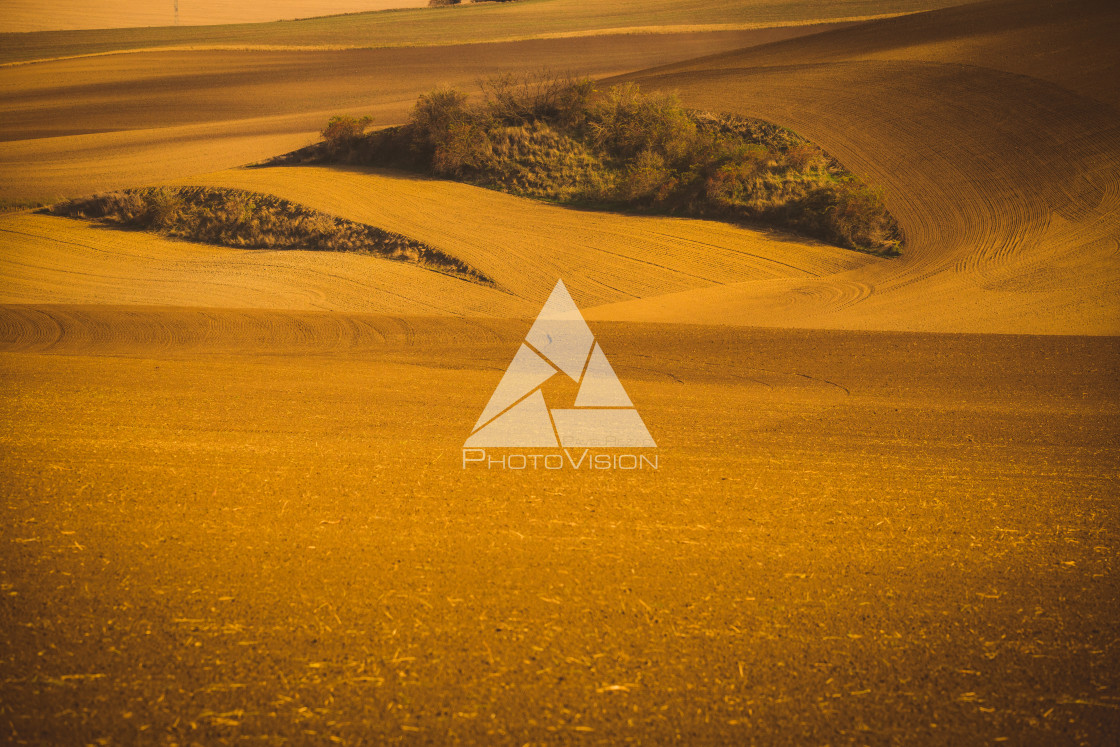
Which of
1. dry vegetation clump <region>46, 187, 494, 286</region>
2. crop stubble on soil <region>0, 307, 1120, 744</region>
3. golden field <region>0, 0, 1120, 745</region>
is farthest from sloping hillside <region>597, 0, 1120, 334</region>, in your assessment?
dry vegetation clump <region>46, 187, 494, 286</region>

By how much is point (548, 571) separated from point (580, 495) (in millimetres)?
1289

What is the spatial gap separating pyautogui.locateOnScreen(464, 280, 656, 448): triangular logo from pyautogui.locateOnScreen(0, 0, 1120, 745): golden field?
1.11 feet

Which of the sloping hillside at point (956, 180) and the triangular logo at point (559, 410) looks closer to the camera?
the triangular logo at point (559, 410)

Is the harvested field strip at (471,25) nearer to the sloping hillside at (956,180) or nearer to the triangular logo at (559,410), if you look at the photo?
the sloping hillside at (956,180)

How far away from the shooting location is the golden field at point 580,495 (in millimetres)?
3854

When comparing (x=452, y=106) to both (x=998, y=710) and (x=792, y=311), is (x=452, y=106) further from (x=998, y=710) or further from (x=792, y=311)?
(x=998, y=710)

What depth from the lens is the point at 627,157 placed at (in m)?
24.5

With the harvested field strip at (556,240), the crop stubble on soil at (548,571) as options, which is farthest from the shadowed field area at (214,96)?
the crop stubble on soil at (548,571)

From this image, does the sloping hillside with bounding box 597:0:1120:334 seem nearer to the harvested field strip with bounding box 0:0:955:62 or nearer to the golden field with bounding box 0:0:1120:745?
the golden field with bounding box 0:0:1120:745

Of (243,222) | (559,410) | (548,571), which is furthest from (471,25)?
(548,571)

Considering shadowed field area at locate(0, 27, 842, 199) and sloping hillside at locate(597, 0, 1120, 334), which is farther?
shadowed field area at locate(0, 27, 842, 199)

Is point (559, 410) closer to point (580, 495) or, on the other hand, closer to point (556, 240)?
point (580, 495)

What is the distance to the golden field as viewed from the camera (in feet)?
12.6

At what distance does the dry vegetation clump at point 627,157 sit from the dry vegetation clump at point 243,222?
597cm
